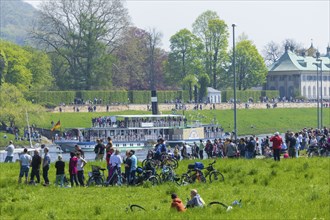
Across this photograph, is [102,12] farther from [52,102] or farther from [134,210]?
[134,210]

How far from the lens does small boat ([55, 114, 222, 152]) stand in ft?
286

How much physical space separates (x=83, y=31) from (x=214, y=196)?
95.8 metres

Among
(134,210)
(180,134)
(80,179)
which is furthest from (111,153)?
(180,134)

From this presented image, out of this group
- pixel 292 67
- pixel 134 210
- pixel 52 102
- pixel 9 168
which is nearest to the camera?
pixel 134 210

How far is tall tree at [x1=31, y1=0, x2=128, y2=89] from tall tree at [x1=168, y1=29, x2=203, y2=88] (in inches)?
759

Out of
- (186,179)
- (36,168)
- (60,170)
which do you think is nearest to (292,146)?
(186,179)

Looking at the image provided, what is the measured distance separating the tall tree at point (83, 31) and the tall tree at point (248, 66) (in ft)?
106

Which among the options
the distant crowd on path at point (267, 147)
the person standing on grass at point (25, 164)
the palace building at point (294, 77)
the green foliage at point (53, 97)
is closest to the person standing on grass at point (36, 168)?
the person standing on grass at point (25, 164)

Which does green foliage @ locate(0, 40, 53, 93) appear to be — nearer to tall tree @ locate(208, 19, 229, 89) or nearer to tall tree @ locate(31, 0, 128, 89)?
tall tree @ locate(31, 0, 128, 89)

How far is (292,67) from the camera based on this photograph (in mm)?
190875

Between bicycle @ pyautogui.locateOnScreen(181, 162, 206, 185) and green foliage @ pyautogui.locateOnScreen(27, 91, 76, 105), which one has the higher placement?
green foliage @ pyautogui.locateOnScreen(27, 91, 76, 105)

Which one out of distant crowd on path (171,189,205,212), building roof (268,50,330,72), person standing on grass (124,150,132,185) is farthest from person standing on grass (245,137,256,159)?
building roof (268,50,330,72)

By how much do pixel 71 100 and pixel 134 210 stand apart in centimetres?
9638

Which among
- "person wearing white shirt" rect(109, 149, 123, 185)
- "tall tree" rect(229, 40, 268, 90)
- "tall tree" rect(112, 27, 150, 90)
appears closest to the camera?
"person wearing white shirt" rect(109, 149, 123, 185)
